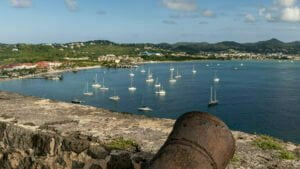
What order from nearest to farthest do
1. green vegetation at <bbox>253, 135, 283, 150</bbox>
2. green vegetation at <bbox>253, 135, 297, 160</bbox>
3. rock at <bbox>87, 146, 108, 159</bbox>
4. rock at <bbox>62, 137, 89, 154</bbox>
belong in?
rock at <bbox>87, 146, 108, 159</bbox> < rock at <bbox>62, 137, 89, 154</bbox> < green vegetation at <bbox>253, 135, 297, 160</bbox> < green vegetation at <bbox>253, 135, 283, 150</bbox>

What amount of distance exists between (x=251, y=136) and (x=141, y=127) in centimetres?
198

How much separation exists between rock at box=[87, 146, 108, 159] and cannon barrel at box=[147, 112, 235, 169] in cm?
171

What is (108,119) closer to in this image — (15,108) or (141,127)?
(141,127)

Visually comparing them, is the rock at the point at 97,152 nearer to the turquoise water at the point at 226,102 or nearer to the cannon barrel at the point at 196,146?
the cannon barrel at the point at 196,146

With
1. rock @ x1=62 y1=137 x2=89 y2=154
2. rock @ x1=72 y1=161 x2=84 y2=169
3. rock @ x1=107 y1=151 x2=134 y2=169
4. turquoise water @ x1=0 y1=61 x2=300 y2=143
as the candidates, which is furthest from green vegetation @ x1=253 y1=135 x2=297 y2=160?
turquoise water @ x1=0 y1=61 x2=300 y2=143

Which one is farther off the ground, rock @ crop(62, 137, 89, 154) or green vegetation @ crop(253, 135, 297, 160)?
rock @ crop(62, 137, 89, 154)

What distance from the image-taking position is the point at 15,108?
924 centimetres

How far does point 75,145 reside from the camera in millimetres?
5992

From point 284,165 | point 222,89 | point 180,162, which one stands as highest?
point 180,162

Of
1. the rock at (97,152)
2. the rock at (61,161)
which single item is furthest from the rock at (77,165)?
the rock at (97,152)

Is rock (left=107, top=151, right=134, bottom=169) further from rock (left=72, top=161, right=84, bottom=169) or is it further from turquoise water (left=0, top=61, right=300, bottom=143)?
turquoise water (left=0, top=61, right=300, bottom=143)

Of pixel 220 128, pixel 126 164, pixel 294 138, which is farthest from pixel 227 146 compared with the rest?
pixel 294 138

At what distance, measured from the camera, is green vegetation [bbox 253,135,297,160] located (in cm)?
645

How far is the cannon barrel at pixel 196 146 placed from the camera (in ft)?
12.9
